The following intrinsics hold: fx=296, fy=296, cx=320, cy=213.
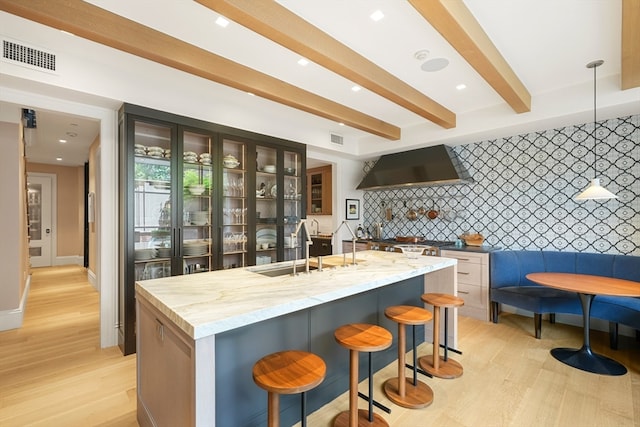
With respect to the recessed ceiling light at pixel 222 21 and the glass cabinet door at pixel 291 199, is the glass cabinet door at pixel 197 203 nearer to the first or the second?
the glass cabinet door at pixel 291 199

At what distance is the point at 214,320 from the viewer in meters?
1.22

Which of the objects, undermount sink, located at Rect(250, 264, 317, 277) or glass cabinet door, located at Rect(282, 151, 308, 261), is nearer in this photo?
undermount sink, located at Rect(250, 264, 317, 277)

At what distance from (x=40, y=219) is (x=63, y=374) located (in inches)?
278

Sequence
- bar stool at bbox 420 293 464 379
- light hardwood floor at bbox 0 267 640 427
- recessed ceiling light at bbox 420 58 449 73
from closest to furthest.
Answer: light hardwood floor at bbox 0 267 640 427 < bar stool at bbox 420 293 464 379 < recessed ceiling light at bbox 420 58 449 73

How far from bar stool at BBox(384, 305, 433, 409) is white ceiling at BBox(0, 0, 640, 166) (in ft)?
6.99

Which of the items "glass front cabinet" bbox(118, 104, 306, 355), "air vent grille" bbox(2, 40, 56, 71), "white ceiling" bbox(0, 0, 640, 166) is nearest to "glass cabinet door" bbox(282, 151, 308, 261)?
"glass front cabinet" bbox(118, 104, 306, 355)

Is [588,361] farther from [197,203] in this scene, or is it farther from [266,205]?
[197,203]

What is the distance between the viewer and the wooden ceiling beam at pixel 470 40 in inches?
69.8

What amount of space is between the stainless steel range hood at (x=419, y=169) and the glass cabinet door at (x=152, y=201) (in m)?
3.35

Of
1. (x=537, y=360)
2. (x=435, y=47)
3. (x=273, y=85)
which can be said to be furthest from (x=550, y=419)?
(x=273, y=85)

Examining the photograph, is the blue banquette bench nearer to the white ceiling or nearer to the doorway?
the white ceiling

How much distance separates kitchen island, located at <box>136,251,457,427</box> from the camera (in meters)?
1.26

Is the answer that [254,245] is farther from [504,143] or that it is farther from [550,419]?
[504,143]

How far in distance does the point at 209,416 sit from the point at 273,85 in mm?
2790
